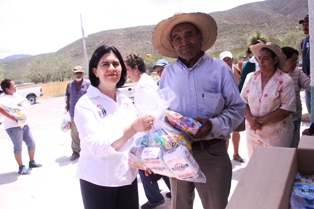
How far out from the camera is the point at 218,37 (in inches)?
2655

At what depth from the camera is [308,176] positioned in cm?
127

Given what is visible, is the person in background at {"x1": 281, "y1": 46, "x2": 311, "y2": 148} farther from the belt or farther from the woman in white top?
the woman in white top

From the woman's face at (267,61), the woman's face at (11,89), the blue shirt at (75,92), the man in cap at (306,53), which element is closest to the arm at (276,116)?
the woman's face at (267,61)

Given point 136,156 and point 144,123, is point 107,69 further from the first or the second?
point 136,156

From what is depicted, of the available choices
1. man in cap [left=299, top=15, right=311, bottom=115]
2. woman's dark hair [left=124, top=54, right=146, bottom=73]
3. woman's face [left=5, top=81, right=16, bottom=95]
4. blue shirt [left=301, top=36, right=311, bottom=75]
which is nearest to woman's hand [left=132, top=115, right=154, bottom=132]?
woman's dark hair [left=124, top=54, right=146, bottom=73]

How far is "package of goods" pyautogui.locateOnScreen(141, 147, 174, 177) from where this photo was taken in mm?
1537

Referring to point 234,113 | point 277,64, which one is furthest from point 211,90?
point 277,64

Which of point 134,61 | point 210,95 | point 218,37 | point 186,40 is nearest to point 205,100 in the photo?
point 210,95

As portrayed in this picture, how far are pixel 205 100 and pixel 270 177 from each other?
0.82 metres

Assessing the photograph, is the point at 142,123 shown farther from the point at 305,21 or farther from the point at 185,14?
the point at 305,21

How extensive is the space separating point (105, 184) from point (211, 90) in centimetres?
98

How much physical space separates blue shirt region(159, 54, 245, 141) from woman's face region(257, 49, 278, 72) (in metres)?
0.87

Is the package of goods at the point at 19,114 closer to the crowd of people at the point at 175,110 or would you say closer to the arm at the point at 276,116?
Result: the crowd of people at the point at 175,110

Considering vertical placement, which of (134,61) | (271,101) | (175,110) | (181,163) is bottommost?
(181,163)
